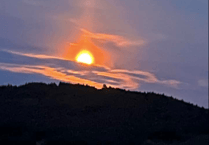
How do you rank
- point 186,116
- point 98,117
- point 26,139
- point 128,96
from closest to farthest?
point 26,139 → point 98,117 → point 186,116 → point 128,96

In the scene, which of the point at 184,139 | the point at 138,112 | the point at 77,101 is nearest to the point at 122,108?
the point at 138,112

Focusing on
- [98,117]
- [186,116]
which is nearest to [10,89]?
[98,117]

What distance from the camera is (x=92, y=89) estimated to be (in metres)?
48.9

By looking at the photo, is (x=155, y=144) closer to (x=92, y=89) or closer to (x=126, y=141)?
(x=126, y=141)

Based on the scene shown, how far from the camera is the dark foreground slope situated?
33375 mm

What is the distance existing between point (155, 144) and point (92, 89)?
17.5 meters

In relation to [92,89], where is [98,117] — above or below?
below

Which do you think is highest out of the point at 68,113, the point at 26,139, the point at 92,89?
the point at 92,89

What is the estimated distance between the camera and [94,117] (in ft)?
129

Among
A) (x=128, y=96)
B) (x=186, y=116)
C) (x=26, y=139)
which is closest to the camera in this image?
(x=26, y=139)

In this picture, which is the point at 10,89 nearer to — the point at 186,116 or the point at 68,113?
the point at 68,113

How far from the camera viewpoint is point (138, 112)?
4175 centimetres

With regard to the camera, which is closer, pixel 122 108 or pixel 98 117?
pixel 98 117

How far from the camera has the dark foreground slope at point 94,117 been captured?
3338 cm
